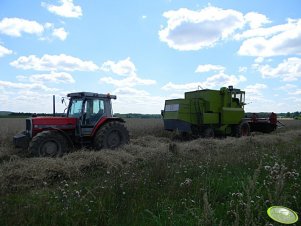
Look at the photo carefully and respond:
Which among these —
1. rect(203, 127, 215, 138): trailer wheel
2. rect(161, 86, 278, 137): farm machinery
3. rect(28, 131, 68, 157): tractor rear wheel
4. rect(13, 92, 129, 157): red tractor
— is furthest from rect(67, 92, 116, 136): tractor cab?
rect(203, 127, 215, 138): trailer wheel

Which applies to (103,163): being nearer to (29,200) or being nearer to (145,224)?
(29,200)

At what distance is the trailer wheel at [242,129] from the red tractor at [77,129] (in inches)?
333

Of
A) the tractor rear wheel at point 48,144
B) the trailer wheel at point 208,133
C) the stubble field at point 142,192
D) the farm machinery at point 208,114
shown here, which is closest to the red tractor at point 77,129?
the tractor rear wheel at point 48,144

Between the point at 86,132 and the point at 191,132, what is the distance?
6.38 meters

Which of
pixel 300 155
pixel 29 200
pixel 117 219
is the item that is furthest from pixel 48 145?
pixel 300 155

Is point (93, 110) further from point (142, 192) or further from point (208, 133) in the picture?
point (208, 133)

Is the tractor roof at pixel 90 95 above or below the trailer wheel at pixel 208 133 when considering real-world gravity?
above

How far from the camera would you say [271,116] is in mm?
20969

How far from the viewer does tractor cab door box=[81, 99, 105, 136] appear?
1139 cm

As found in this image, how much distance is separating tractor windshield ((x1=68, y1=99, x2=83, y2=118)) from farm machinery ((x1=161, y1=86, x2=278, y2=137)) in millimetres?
6074

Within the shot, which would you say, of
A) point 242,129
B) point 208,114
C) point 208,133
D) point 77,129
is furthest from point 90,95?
point 242,129

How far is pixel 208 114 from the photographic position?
16531 mm

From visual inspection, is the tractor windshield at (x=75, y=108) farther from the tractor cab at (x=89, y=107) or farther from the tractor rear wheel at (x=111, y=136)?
the tractor rear wheel at (x=111, y=136)

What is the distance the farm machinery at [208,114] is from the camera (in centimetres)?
1634
